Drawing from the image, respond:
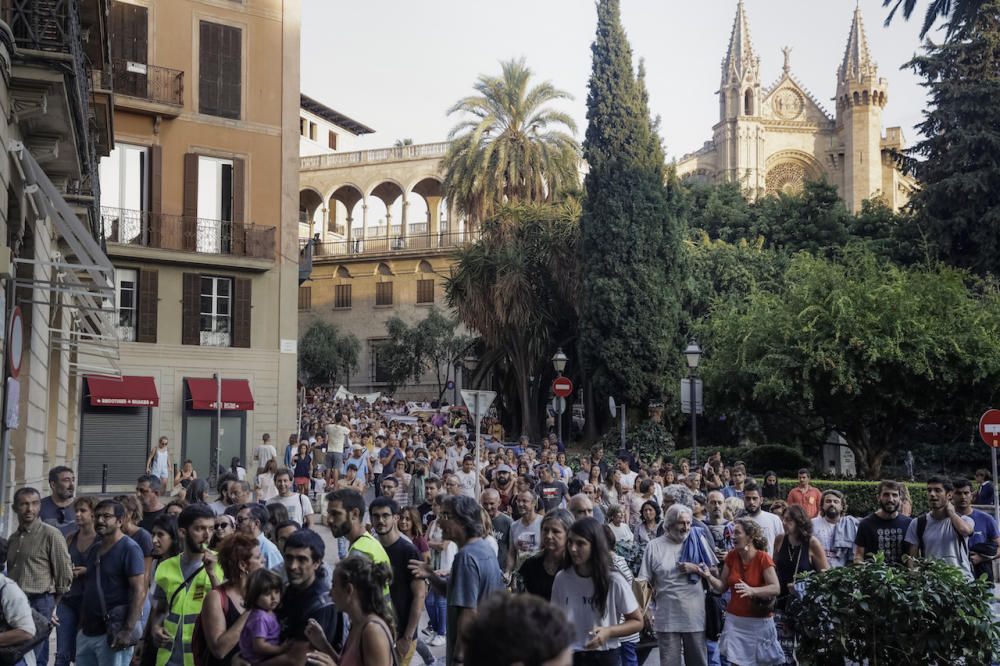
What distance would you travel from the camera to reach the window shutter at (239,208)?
1318 inches

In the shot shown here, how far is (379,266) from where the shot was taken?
73625 millimetres

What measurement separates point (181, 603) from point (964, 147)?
120 feet

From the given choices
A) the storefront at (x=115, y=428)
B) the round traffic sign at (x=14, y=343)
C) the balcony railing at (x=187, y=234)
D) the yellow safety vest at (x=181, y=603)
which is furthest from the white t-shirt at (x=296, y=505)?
the balcony railing at (x=187, y=234)

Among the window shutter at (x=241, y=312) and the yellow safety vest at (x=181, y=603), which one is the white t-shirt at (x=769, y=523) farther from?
the window shutter at (x=241, y=312)

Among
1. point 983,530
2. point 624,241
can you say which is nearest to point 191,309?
point 624,241

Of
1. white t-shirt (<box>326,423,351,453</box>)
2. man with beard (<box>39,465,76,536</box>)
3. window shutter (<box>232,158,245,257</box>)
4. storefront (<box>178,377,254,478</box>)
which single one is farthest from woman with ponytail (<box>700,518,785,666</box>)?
window shutter (<box>232,158,245,257</box>)

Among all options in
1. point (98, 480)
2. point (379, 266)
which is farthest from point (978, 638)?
point (379, 266)

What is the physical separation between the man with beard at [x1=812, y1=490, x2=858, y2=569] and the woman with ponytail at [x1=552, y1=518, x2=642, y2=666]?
490cm

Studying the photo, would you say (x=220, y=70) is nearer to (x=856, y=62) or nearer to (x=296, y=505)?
(x=296, y=505)

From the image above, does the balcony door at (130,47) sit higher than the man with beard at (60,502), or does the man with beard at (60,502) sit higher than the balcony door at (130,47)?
the balcony door at (130,47)

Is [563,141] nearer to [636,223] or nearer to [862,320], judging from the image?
[636,223]

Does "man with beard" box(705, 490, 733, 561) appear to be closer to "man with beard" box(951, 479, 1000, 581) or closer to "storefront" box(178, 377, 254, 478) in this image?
"man with beard" box(951, 479, 1000, 581)

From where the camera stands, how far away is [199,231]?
33000 mm

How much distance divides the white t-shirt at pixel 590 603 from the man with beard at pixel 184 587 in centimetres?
199
